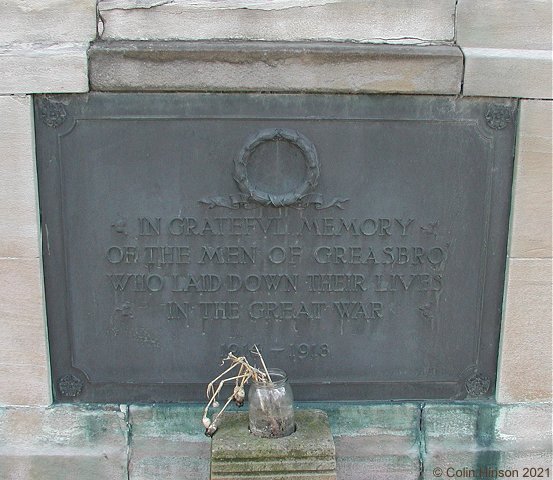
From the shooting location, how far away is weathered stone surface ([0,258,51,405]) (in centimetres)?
303

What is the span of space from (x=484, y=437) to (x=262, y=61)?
2.26 metres

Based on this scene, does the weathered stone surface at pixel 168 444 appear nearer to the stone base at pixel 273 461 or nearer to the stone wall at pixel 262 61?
the stone base at pixel 273 461

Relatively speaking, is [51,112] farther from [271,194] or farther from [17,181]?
[271,194]

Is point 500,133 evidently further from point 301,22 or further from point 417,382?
point 417,382

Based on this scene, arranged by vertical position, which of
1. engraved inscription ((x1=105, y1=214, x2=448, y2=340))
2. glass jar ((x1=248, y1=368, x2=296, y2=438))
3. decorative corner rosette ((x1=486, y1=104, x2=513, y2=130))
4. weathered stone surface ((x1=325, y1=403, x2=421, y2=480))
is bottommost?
weathered stone surface ((x1=325, y1=403, x2=421, y2=480))

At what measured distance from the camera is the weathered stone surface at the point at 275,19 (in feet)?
9.52

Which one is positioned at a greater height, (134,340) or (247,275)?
(247,275)

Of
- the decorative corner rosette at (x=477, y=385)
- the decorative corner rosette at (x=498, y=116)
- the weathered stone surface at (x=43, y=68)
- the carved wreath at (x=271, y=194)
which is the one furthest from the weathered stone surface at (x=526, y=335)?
the weathered stone surface at (x=43, y=68)

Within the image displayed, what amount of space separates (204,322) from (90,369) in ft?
2.13

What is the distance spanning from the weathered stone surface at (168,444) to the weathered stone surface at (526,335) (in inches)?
64.1

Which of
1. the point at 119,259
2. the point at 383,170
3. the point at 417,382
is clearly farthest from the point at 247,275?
the point at 417,382

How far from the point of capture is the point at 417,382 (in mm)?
3270

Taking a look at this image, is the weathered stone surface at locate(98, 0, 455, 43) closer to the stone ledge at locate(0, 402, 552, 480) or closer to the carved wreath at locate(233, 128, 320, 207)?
the carved wreath at locate(233, 128, 320, 207)

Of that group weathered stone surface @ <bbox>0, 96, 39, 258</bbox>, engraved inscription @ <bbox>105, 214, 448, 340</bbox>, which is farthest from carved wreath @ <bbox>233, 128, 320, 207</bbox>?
weathered stone surface @ <bbox>0, 96, 39, 258</bbox>
